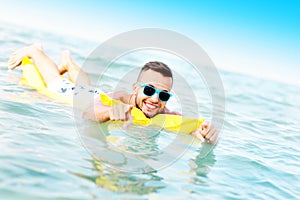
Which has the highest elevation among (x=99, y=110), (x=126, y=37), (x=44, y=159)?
(x=126, y=37)

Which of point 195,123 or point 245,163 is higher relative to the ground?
point 195,123

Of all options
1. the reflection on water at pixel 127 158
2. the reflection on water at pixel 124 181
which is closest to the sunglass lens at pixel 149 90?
the reflection on water at pixel 127 158

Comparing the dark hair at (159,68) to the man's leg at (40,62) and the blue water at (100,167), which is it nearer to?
the blue water at (100,167)

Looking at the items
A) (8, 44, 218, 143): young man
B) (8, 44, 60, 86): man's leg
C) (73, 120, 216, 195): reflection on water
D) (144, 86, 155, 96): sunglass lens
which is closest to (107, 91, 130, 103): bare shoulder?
(8, 44, 218, 143): young man

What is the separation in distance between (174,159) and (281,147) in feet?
8.53

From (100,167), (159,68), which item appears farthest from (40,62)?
(100,167)

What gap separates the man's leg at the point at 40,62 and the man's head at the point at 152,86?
1.69 meters

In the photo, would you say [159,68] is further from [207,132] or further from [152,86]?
[207,132]

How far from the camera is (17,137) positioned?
3.31 m

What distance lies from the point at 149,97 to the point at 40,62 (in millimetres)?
2435

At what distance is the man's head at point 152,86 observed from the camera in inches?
174

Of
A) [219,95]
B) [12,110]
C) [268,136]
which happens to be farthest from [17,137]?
[219,95]

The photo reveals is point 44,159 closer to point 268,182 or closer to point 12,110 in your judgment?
point 12,110

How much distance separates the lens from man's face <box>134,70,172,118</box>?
14.8ft
